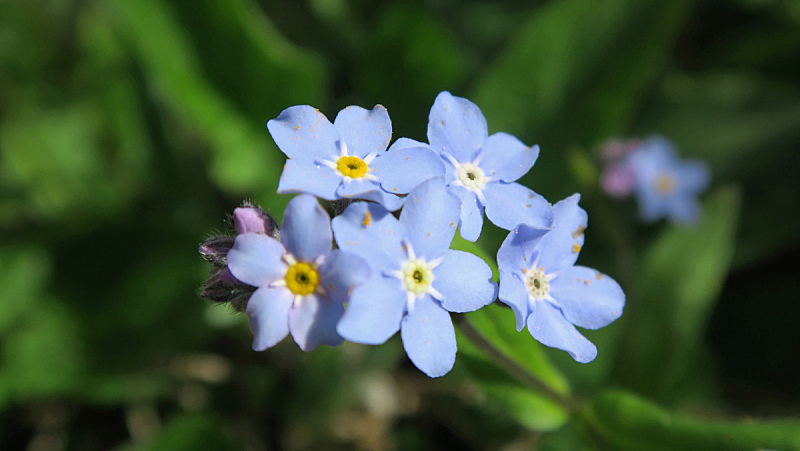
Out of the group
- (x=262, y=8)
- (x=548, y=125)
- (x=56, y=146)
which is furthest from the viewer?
(x=262, y=8)

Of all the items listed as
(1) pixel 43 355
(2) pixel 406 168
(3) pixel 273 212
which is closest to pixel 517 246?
(2) pixel 406 168

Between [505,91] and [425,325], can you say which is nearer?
[425,325]

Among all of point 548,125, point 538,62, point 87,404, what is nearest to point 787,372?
point 548,125

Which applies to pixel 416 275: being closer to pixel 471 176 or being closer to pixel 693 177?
pixel 471 176

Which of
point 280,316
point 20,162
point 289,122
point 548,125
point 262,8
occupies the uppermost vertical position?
point 548,125

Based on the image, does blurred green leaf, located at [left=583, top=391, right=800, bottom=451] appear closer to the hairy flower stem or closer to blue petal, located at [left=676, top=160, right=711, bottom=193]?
the hairy flower stem

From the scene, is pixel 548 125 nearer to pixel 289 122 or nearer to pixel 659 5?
pixel 659 5

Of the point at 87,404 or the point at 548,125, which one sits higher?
the point at 548,125

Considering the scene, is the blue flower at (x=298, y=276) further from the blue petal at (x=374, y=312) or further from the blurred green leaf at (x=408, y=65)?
the blurred green leaf at (x=408, y=65)
